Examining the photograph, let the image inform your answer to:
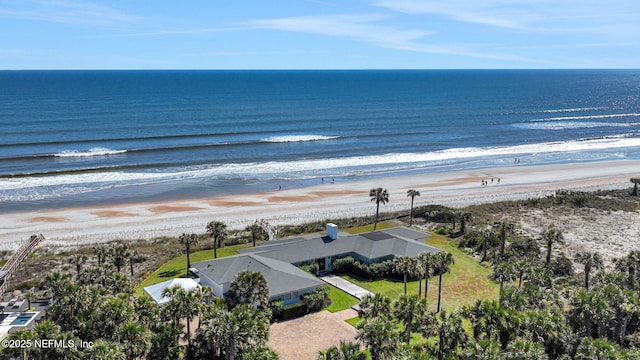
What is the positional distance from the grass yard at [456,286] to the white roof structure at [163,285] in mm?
13671

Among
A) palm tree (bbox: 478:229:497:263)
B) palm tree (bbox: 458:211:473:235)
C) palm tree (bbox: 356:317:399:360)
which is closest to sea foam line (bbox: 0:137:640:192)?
palm tree (bbox: 458:211:473:235)

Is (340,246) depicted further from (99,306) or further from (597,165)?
(597,165)

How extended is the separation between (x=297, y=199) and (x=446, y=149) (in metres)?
45.3

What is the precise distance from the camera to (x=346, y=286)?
144 ft

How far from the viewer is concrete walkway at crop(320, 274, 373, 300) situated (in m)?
42.5

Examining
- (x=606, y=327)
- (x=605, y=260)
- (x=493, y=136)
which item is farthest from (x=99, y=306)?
(x=493, y=136)

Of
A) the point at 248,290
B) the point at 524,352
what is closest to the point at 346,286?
the point at 248,290

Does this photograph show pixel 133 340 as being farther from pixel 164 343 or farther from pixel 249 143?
pixel 249 143

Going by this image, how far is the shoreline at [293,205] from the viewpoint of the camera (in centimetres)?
5772

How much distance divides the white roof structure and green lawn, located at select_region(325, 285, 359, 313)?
10.2 meters

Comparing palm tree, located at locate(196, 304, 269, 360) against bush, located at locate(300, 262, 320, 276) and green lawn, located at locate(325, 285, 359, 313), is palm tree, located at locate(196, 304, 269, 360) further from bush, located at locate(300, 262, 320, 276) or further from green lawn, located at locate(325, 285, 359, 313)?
bush, located at locate(300, 262, 320, 276)

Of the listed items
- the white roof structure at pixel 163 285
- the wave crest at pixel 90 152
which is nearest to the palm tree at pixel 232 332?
the white roof structure at pixel 163 285

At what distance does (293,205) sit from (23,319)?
3697 cm

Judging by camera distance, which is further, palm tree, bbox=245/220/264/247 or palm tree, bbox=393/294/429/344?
palm tree, bbox=245/220/264/247
